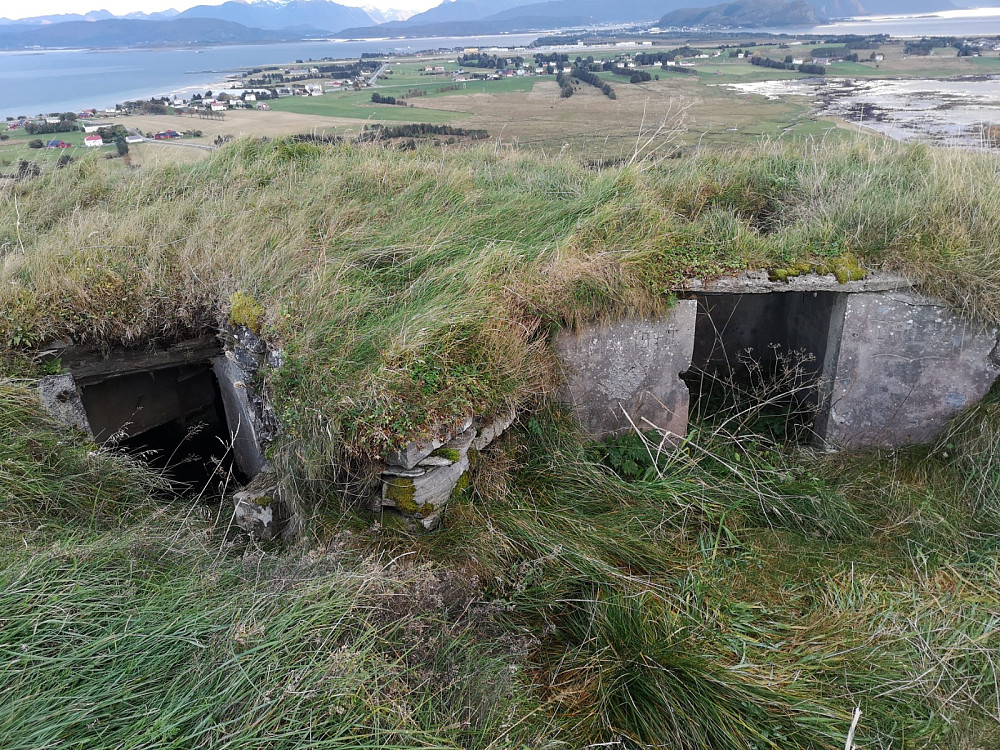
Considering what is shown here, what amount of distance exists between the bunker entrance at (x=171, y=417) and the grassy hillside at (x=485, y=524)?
0.92 metres

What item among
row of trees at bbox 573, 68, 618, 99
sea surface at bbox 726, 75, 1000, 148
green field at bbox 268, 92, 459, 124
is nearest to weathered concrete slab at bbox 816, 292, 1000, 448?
sea surface at bbox 726, 75, 1000, 148

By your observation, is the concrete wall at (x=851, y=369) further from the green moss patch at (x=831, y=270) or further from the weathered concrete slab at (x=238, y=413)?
the weathered concrete slab at (x=238, y=413)

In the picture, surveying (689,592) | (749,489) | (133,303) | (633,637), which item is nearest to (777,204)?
(749,489)

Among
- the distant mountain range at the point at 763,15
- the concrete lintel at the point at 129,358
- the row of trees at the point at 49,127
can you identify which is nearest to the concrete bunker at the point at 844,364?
the concrete lintel at the point at 129,358

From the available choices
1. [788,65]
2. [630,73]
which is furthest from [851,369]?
[788,65]

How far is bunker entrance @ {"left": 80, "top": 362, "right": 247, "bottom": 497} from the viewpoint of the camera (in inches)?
194

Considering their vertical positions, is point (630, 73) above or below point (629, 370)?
above

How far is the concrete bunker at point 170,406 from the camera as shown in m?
4.12

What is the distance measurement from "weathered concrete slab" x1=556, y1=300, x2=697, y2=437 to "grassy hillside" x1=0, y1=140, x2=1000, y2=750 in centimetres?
22

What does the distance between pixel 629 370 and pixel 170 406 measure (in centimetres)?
412

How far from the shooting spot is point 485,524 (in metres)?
3.41

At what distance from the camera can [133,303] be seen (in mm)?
4266

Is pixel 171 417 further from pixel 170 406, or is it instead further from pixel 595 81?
pixel 595 81

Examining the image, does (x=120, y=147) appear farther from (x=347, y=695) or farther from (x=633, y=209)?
(x=347, y=695)
